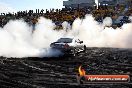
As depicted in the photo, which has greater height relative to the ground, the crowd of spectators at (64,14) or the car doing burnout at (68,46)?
the crowd of spectators at (64,14)

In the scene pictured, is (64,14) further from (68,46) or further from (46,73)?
(46,73)

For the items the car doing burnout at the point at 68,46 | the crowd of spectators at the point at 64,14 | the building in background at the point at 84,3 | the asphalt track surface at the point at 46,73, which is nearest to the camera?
the asphalt track surface at the point at 46,73

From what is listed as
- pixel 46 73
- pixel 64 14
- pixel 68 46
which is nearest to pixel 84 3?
pixel 64 14

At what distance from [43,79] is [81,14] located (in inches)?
1632

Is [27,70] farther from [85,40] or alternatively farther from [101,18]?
[101,18]

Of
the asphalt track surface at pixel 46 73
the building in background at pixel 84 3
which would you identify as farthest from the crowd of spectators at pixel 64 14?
the asphalt track surface at pixel 46 73

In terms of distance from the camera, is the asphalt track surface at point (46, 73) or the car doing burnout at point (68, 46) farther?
the car doing burnout at point (68, 46)

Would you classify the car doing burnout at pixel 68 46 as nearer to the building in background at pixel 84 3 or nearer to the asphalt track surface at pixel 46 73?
the asphalt track surface at pixel 46 73

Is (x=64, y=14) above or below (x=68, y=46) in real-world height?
above

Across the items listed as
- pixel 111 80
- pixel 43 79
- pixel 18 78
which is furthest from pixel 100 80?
pixel 18 78

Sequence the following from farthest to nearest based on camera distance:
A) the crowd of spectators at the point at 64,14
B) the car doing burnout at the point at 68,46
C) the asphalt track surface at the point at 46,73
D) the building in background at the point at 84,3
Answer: the building in background at the point at 84,3
the crowd of spectators at the point at 64,14
the car doing burnout at the point at 68,46
the asphalt track surface at the point at 46,73

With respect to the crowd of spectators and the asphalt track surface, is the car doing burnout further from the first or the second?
the crowd of spectators

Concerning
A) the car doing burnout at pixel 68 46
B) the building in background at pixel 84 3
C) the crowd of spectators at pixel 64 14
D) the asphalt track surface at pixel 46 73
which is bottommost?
the asphalt track surface at pixel 46 73

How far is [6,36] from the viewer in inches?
992
